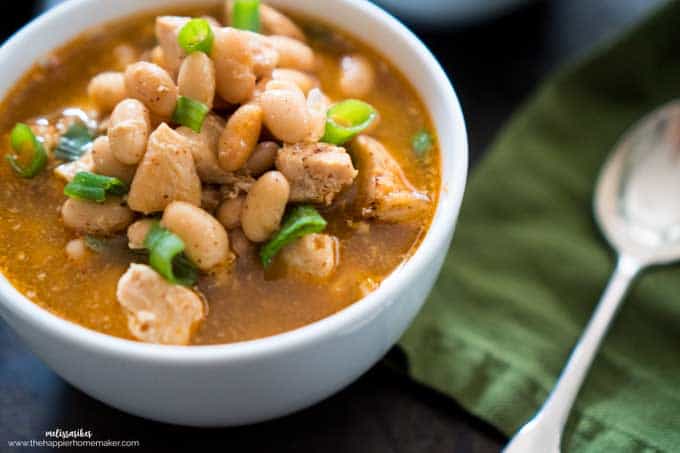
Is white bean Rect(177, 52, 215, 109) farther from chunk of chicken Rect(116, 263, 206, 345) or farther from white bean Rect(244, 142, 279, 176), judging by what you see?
chunk of chicken Rect(116, 263, 206, 345)

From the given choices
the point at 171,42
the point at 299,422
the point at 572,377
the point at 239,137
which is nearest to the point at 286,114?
the point at 239,137

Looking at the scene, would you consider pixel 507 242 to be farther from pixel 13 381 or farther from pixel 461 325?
pixel 13 381

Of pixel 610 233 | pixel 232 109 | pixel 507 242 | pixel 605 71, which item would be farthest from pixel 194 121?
pixel 605 71

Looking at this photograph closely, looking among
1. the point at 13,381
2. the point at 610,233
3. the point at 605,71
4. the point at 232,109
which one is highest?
the point at 232,109

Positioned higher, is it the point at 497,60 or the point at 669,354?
the point at 497,60

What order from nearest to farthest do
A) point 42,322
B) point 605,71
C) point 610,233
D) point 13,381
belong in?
point 42,322 → point 13,381 → point 610,233 → point 605,71

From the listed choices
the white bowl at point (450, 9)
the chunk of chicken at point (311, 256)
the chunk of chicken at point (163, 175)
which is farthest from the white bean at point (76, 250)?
the white bowl at point (450, 9)

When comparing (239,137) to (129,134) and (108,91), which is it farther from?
(108,91)
